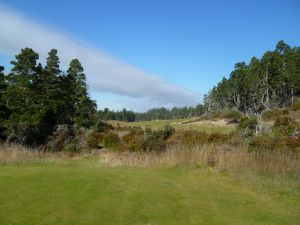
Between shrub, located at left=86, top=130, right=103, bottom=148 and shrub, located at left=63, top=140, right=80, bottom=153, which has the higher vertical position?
shrub, located at left=86, top=130, right=103, bottom=148

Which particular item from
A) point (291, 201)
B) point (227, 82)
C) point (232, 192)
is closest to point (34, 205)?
point (232, 192)

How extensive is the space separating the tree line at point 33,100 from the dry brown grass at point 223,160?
47.3 feet

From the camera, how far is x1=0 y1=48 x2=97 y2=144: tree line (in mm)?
25203

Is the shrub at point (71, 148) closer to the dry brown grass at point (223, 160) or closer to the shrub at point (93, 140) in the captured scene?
the shrub at point (93, 140)

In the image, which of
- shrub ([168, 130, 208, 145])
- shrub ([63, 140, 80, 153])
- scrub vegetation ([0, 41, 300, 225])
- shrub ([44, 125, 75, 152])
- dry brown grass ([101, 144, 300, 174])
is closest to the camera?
scrub vegetation ([0, 41, 300, 225])

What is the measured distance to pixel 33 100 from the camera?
26.9 m

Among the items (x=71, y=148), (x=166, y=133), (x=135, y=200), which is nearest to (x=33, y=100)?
(x=71, y=148)

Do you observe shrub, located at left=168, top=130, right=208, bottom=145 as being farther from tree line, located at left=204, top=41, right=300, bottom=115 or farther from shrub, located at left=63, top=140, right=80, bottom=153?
tree line, located at left=204, top=41, right=300, bottom=115

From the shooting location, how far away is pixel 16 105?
25.5 metres

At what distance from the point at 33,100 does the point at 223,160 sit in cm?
1937


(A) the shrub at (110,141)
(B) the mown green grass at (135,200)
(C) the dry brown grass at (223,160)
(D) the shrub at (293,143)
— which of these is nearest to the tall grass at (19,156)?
(C) the dry brown grass at (223,160)

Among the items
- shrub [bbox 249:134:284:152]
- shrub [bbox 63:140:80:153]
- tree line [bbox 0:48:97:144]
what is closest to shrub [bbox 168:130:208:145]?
shrub [bbox 249:134:284:152]

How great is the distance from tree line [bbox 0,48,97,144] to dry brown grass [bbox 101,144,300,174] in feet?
47.3

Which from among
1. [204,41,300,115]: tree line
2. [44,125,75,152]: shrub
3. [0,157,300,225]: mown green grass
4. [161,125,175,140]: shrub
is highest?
[204,41,300,115]: tree line
